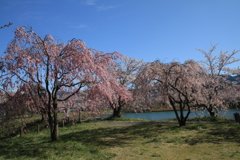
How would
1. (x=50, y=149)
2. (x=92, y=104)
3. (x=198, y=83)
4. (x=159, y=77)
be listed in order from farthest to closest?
(x=159, y=77) → (x=198, y=83) → (x=92, y=104) → (x=50, y=149)

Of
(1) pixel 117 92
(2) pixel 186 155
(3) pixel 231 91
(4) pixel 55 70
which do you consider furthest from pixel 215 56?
(4) pixel 55 70

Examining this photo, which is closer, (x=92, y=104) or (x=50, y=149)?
(x=50, y=149)

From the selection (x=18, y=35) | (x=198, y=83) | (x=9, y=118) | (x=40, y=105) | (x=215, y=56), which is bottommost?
(x=9, y=118)

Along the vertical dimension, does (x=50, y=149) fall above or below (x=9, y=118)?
below

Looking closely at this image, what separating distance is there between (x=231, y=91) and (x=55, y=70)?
67.1 ft

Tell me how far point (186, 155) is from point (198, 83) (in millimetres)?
7312

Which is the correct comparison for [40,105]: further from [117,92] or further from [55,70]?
[117,92]

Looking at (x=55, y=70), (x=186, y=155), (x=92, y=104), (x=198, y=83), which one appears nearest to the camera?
(x=186, y=155)

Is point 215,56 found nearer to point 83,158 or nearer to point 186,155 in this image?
point 186,155

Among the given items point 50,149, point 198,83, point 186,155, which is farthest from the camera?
point 198,83

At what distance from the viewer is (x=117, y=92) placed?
981cm

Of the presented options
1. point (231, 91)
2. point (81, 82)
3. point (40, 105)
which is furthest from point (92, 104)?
point (231, 91)

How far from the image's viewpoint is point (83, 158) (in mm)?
6309

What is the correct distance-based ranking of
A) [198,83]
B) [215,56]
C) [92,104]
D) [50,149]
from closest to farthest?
[50,149]
[92,104]
[198,83]
[215,56]
